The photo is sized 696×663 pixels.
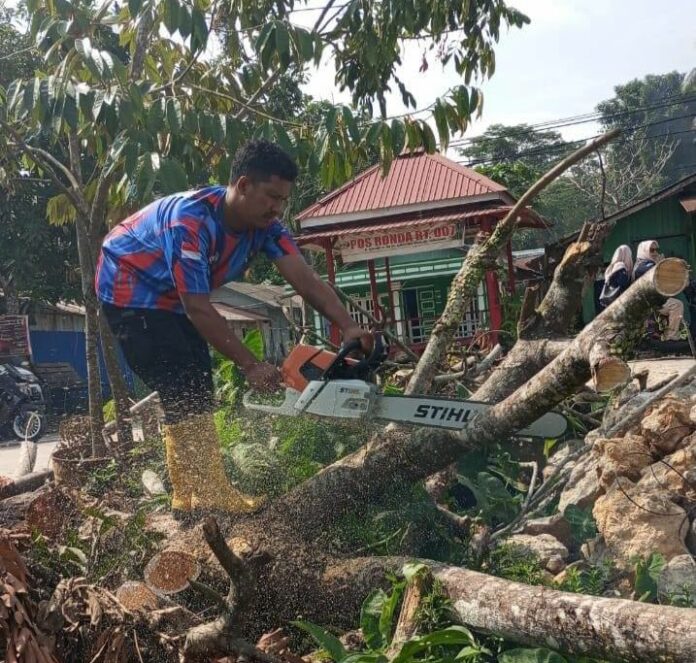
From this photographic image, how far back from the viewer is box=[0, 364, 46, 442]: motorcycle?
40.7ft

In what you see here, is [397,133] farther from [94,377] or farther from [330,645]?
[330,645]

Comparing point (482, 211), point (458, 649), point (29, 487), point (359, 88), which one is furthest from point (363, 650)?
point (482, 211)

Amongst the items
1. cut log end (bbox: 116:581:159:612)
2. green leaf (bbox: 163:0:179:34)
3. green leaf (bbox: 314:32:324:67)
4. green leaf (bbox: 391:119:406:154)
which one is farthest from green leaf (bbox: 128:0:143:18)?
cut log end (bbox: 116:581:159:612)

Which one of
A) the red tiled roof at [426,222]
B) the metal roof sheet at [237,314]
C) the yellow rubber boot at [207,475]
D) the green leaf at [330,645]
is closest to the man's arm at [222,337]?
the yellow rubber boot at [207,475]

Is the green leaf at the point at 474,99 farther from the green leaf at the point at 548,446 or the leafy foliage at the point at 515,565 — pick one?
the leafy foliage at the point at 515,565

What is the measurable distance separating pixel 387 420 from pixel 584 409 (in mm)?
2690

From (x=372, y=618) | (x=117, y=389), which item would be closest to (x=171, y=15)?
(x=117, y=389)

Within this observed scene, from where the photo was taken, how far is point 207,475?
364 centimetres

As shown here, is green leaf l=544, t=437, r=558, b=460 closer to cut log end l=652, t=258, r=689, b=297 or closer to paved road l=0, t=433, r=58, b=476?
cut log end l=652, t=258, r=689, b=297

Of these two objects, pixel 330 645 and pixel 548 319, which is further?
pixel 548 319

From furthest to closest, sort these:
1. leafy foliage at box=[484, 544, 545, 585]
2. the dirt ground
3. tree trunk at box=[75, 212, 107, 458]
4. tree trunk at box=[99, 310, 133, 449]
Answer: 1. the dirt ground
2. tree trunk at box=[75, 212, 107, 458]
3. tree trunk at box=[99, 310, 133, 449]
4. leafy foliage at box=[484, 544, 545, 585]

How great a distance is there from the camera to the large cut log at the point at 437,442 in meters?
2.86

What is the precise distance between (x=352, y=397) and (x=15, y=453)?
339 inches

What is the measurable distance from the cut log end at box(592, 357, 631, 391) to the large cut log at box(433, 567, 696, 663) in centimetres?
69
